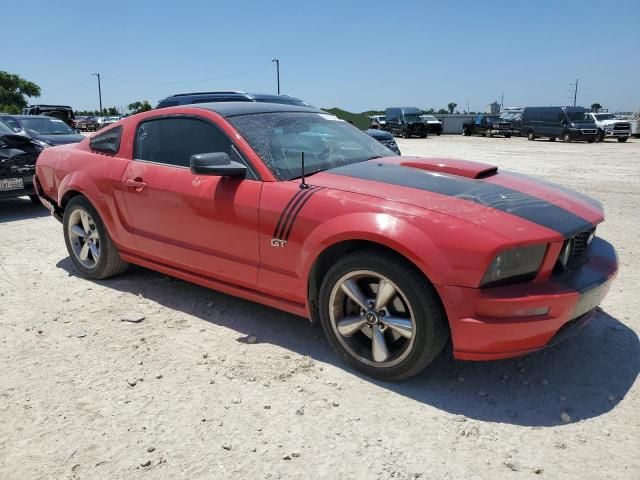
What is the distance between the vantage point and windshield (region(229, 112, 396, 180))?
349 centimetres

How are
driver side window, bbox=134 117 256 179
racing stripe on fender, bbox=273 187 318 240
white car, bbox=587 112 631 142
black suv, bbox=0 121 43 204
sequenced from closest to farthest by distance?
racing stripe on fender, bbox=273 187 318 240
driver side window, bbox=134 117 256 179
black suv, bbox=0 121 43 204
white car, bbox=587 112 631 142

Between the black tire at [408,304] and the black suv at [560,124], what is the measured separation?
3084 cm

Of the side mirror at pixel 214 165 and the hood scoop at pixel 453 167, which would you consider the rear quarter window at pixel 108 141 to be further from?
the hood scoop at pixel 453 167

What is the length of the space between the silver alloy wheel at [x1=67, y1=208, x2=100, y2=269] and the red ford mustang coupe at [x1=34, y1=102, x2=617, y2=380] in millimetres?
186

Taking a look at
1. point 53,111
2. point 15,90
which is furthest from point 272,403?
point 15,90

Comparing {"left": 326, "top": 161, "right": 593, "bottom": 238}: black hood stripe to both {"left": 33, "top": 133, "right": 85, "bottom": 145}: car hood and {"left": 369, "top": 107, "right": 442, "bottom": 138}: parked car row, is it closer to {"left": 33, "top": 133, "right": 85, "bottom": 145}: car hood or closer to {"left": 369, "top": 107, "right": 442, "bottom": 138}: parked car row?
{"left": 33, "top": 133, "right": 85, "bottom": 145}: car hood

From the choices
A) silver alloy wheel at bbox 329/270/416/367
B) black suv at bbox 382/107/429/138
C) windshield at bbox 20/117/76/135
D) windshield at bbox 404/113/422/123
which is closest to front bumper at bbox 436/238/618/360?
silver alloy wheel at bbox 329/270/416/367

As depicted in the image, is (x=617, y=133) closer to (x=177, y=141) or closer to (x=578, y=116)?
(x=578, y=116)

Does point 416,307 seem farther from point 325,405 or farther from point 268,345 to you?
point 268,345

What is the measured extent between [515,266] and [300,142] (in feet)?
5.77

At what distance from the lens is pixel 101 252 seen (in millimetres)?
4582

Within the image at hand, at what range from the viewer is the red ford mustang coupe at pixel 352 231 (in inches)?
103

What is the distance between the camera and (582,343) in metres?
3.40

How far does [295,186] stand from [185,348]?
1279 millimetres
